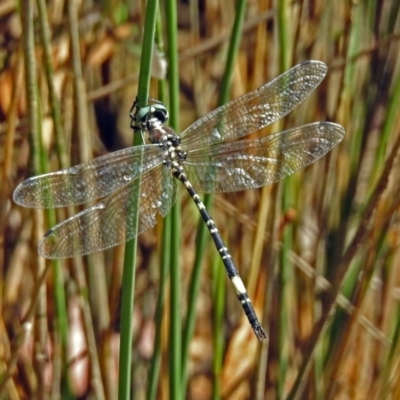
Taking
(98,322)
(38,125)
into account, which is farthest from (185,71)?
(38,125)

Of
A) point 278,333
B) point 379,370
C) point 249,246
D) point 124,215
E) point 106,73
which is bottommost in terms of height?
point 379,370

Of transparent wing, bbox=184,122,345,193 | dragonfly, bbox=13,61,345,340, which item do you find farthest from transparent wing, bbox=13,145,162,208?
transparent wing, bbox=184,122,345,193

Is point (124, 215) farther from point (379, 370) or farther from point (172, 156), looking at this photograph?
point (379, 370)

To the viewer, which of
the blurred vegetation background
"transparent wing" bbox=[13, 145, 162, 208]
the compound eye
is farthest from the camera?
the blurred vegetation background

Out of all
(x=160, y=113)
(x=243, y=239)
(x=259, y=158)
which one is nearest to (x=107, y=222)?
(x=160, y=113)

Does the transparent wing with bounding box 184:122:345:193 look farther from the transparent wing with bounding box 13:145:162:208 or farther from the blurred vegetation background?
the transparent wing with bounding box 13:145:162:208

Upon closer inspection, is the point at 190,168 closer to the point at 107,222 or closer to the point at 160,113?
the point at 160,113
